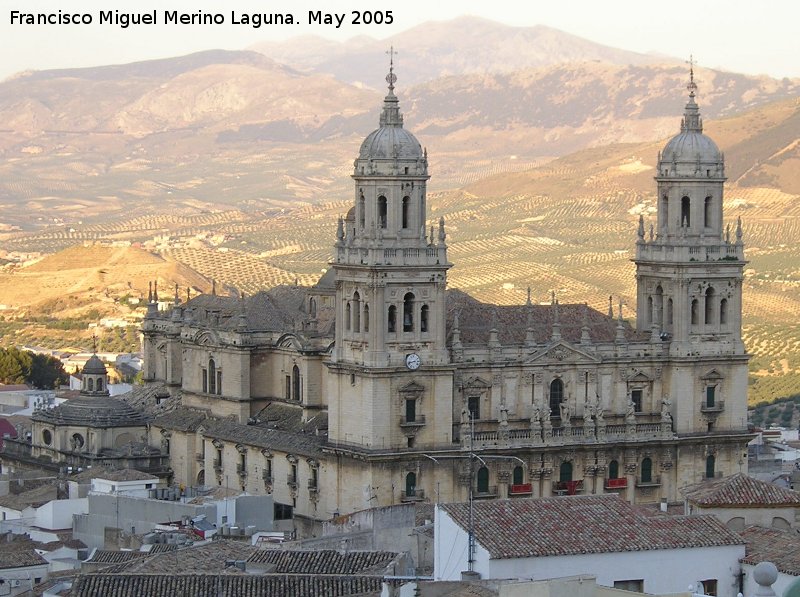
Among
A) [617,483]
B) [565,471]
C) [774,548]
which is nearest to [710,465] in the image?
[617,483]

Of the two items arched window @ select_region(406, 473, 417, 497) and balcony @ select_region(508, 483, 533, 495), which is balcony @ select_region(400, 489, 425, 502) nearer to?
arched window @ select_region(406, 473, 417, 497)

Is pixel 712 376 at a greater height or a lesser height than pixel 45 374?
greater

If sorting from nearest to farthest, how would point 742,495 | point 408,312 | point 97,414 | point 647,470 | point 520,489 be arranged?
point 742,495 → point 408,312 → point 520,489 → point 647,470 → point 97,414

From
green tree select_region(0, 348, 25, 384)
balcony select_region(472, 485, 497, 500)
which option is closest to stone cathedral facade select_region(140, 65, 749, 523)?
balcony select_region(472, 485, 497, 500)

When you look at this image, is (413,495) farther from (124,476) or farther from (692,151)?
(692,151)

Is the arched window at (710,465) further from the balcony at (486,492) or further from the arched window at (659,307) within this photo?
the balcony at (486,492)

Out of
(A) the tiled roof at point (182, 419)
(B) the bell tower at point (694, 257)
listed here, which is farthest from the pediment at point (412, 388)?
(A) the tiled roof at point (182, 419)

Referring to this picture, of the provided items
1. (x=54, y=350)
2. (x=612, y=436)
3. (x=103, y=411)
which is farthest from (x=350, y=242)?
(x=54, y=350)
